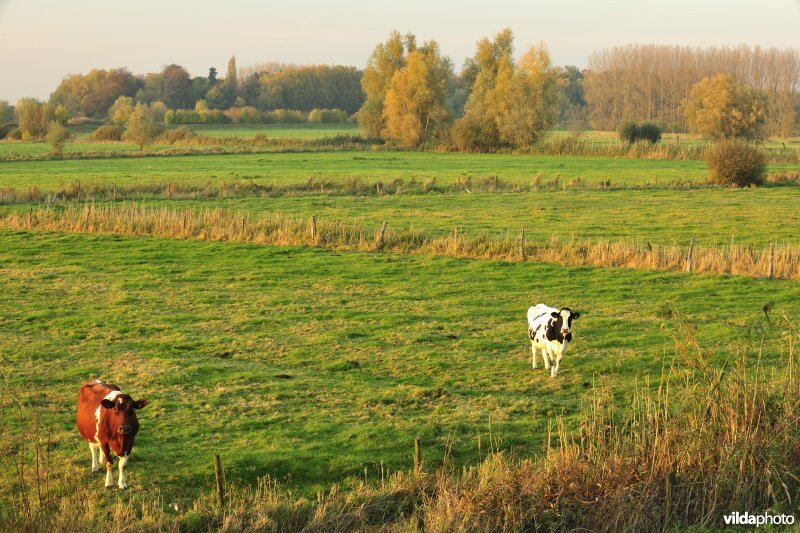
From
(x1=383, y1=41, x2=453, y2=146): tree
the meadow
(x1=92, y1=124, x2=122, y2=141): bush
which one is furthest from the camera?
(x1=92, y1=124, x2=122, y2=141): bush

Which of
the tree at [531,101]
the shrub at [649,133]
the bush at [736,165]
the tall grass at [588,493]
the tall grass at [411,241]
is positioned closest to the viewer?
the tall grass at [588,493]

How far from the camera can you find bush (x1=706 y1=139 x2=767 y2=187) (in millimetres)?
61875

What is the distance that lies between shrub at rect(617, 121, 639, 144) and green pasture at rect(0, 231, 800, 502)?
7896 centimetres

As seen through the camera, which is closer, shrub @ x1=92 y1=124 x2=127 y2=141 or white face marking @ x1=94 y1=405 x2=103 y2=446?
white face marking @ x1=94 y1=405 x2=103 y2=446

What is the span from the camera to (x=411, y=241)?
34.2 meters

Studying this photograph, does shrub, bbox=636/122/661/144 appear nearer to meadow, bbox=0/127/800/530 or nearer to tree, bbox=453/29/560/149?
tree, bbox=453/29/560/149

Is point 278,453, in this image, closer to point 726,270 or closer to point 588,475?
point 588,475

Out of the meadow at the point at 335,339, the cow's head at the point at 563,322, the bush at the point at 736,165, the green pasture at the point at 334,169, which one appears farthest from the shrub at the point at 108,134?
the cow's head at the point at 563,322

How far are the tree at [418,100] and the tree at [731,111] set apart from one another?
104 ft

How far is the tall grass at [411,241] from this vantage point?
96.7 ft

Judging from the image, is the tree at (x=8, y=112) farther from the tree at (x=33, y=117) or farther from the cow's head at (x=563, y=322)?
the cow's head at (x=563, y=322)

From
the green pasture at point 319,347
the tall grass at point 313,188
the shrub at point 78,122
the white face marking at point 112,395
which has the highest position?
the shrub at point 78,122

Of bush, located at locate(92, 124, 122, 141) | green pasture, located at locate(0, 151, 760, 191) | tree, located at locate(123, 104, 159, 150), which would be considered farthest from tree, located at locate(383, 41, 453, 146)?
bush, located at locate(92, 124, 122, 141)

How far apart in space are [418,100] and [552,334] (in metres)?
94.8
